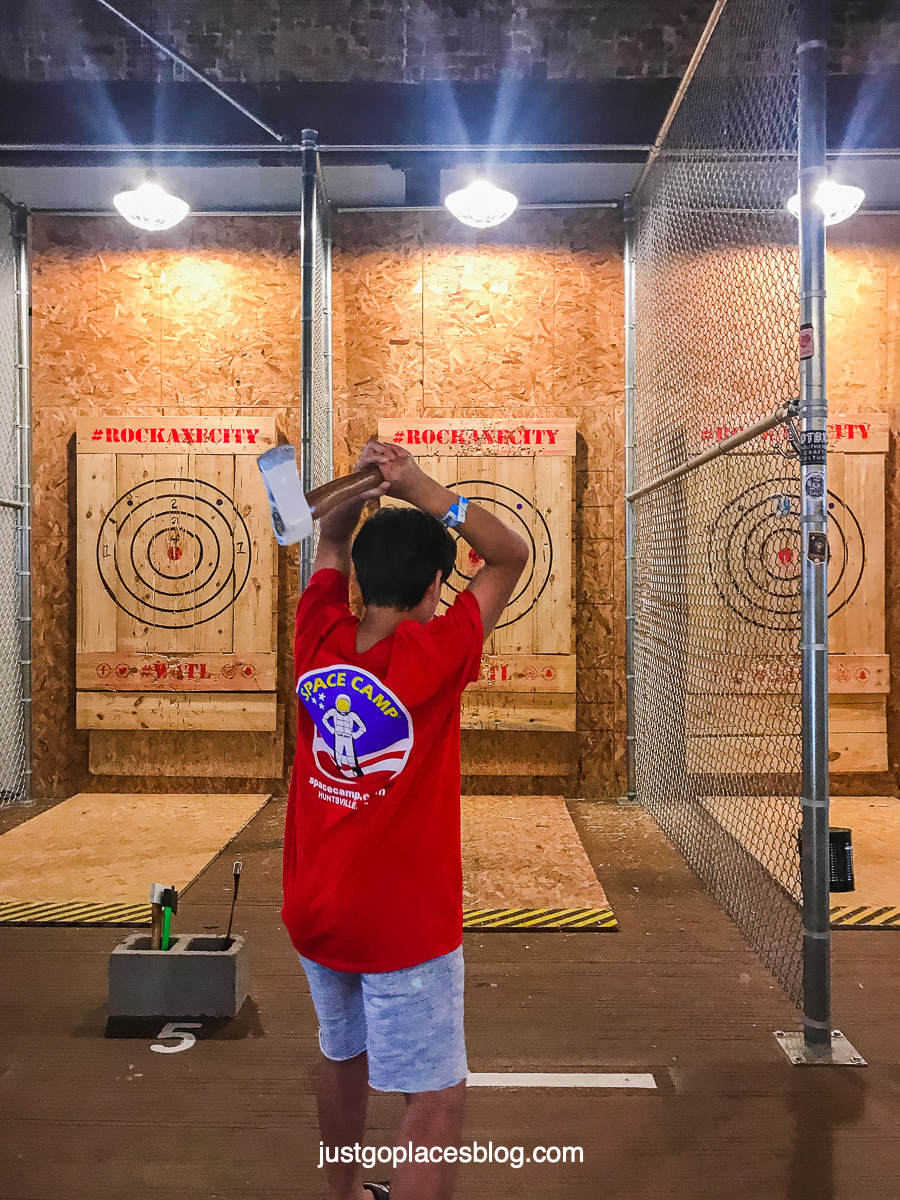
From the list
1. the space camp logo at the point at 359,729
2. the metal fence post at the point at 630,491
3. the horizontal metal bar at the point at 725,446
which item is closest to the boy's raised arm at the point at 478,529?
the space camp logo at the point at 359,729

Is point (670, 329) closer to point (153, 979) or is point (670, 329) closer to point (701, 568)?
point (701, 568)

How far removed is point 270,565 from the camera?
5.92m

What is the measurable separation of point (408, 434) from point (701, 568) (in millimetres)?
2136

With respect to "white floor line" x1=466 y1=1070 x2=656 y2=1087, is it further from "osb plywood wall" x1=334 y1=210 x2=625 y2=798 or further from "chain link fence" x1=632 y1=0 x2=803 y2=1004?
"osb plywood wall" x1=334 y1=210 x2=625 y2=798

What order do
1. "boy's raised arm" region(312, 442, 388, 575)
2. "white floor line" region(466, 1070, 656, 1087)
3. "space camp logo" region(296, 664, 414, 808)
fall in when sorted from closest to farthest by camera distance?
"space camp logo" region(296, 664, 414, 808)
"boy's raised arm" region(312, 442, 388, 575)
"white floor line" region(466, 1070, 656, 1087)

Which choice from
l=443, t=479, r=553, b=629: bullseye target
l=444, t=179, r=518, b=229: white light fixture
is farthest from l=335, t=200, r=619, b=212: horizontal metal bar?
l=443, t=479, r=553, b=629: bullseye target

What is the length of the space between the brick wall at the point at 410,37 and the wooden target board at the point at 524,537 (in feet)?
7.23

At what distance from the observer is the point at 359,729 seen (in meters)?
1.40

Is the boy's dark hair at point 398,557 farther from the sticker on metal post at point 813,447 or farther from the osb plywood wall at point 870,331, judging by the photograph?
the osb plywood wall at point 870,331

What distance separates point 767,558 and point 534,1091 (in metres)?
4.04

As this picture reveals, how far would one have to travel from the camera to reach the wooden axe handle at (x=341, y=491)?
1491 mm

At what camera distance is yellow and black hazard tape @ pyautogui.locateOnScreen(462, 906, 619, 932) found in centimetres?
362

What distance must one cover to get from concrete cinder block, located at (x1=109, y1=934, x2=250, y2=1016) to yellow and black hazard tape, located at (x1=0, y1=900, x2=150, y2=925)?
84 cm

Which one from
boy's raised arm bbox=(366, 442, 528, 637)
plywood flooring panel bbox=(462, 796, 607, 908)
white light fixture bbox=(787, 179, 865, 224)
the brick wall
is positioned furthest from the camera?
the brick wall
